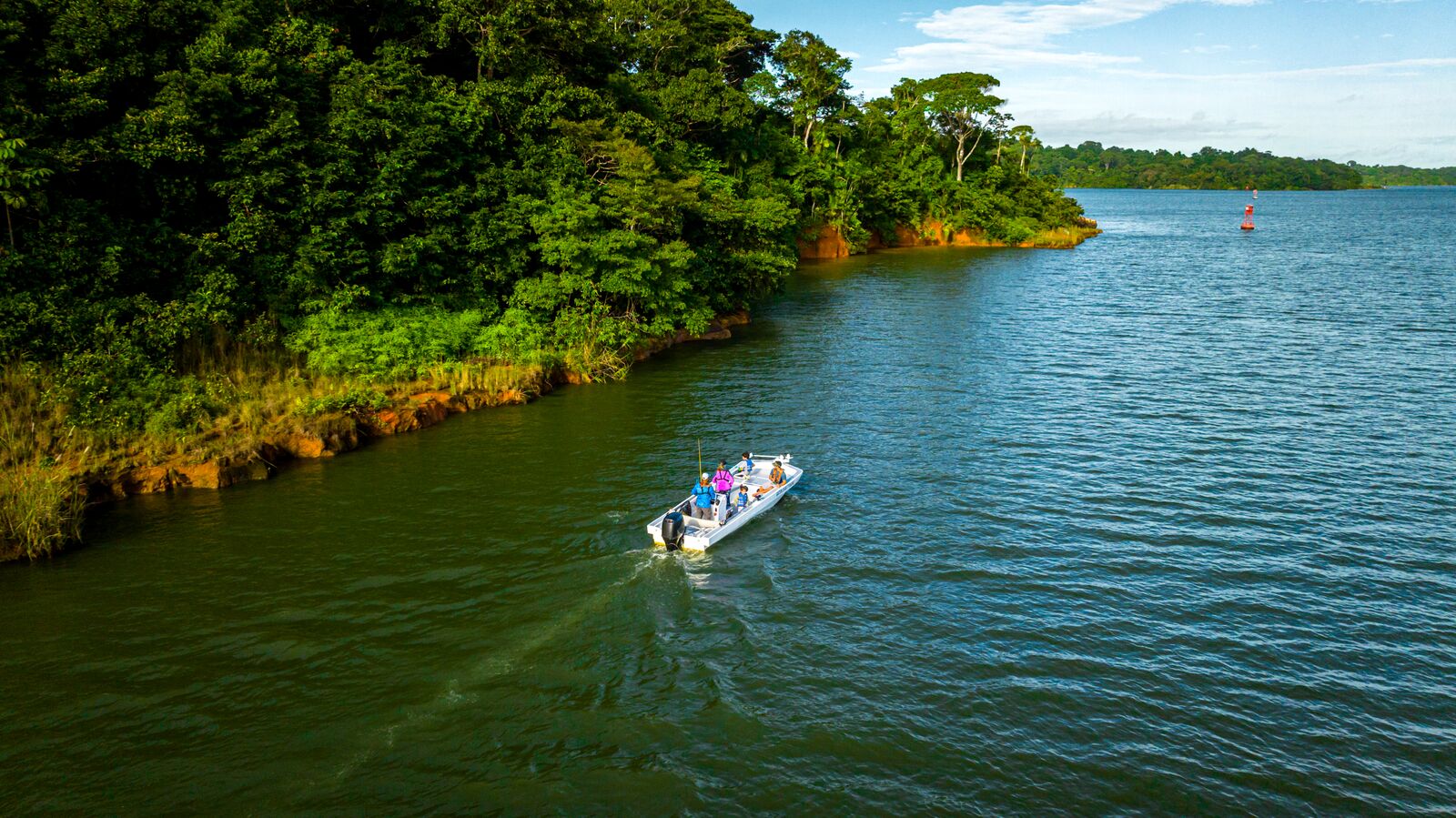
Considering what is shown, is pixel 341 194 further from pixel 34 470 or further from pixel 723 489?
pixel 723 489

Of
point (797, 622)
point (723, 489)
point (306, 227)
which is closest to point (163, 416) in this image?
point (306, 227)

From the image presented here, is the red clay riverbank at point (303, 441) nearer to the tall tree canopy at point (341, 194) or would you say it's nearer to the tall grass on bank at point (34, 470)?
the tall grass on bank at point (34, 470)

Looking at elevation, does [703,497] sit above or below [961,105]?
below

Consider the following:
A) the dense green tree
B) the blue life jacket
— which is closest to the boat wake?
the blue life jacket

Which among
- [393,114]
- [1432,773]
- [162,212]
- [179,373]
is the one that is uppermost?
[393,114]

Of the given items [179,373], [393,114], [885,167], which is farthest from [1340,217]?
[179,373]

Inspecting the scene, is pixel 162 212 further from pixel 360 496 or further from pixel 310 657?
pixel 310 657
